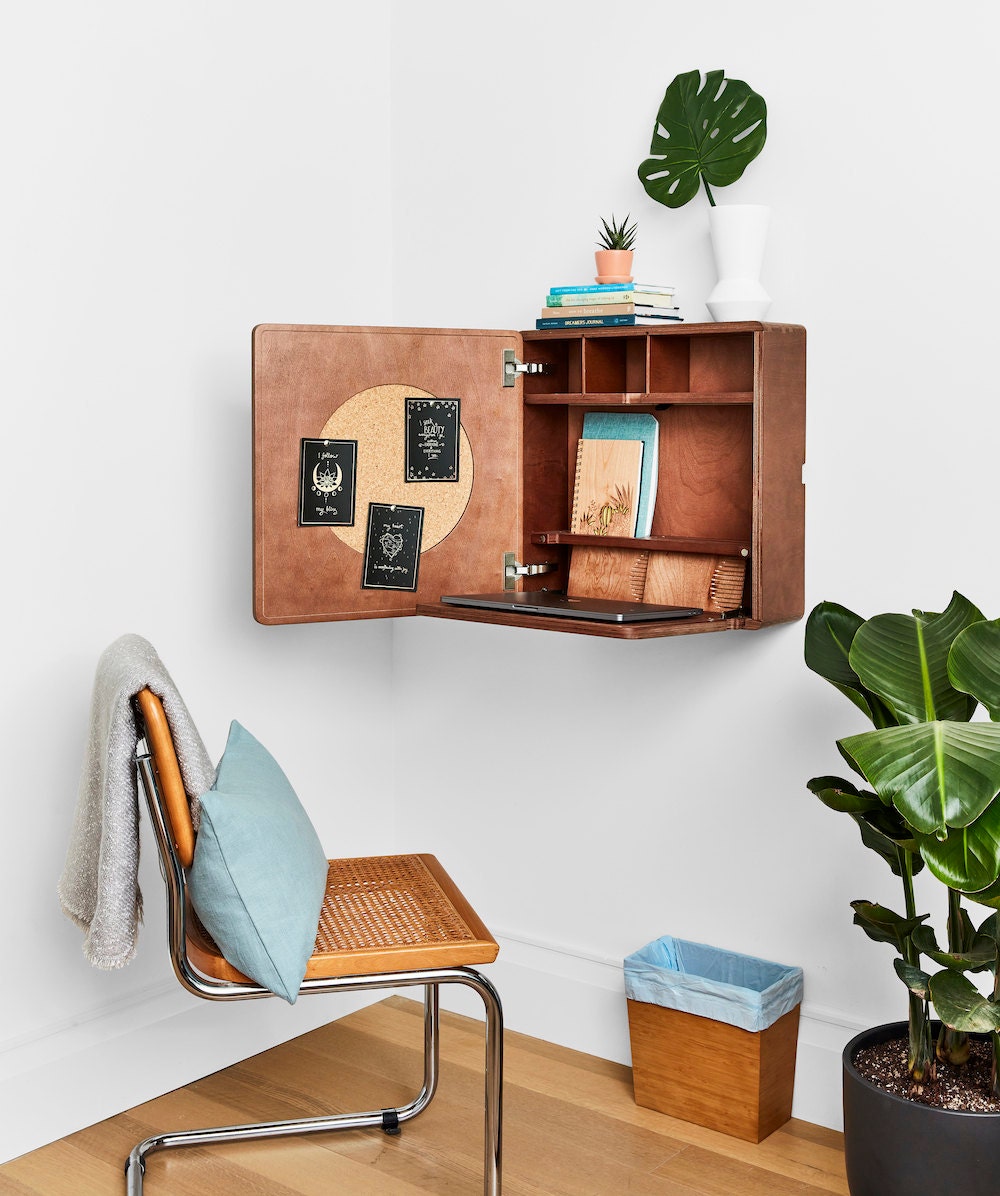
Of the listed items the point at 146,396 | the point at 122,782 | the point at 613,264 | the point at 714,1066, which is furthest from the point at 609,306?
the point at 714,1066

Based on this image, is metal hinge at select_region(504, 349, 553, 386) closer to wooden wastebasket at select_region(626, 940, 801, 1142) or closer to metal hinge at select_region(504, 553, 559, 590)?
metal hinge at select_region(504, 553, 559, 590)

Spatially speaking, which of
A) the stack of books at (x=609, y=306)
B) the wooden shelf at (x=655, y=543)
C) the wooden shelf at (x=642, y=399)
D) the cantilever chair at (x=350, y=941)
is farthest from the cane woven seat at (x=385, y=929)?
the stack of books at (x=609, y=306)

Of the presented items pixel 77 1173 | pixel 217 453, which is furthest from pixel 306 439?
pixel 77 1173

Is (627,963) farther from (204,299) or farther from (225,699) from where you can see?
(204,299)

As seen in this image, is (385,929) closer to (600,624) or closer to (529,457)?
(600,624)

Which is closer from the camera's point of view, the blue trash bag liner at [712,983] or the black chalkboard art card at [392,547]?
the blue trash bag liner at [712,983]

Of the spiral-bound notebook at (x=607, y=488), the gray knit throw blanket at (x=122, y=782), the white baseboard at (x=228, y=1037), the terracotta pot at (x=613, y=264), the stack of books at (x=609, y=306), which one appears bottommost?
the white baseboard at (x=228, y=1037)

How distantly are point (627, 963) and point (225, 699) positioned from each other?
0.95 m

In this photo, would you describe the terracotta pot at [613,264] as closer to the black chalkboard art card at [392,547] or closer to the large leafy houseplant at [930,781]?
the black chalkboard art card at [392,547]

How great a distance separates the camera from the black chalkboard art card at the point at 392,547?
7.77 ft

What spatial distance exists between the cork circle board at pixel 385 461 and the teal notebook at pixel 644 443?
0.30 meters

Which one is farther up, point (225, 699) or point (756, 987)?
point (225, 699)

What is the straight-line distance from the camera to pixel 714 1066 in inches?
91.3

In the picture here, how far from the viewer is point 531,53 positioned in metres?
2.62
